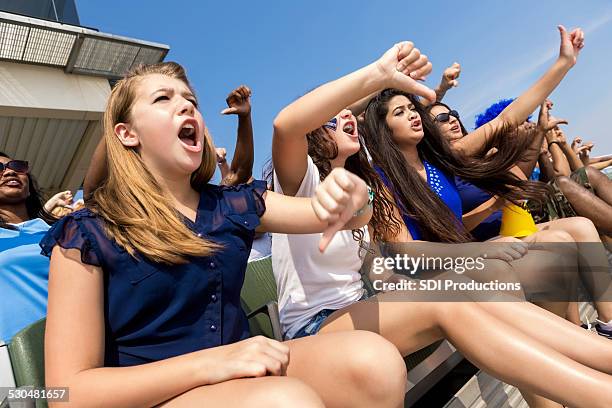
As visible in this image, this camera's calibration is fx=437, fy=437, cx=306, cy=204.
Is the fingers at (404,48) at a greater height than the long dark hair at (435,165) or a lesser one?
greater

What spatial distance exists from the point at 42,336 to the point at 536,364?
4.32 feet

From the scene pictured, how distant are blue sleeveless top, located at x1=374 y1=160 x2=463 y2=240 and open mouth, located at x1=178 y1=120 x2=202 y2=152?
120 centimetres

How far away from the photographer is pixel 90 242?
992mm

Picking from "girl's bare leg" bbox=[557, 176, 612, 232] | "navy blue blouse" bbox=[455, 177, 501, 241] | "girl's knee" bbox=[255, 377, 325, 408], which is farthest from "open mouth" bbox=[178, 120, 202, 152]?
"girl's bare leg" bbox=[557, 176, 612, 232]

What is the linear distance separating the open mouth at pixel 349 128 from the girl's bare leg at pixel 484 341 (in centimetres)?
70

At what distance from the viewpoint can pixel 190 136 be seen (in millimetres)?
1308

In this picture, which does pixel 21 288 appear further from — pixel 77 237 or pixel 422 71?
pixel 422 71

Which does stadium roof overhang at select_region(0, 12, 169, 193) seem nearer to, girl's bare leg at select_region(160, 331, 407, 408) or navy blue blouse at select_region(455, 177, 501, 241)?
navy blue blouse at select_region(455, 177, 501, 241)

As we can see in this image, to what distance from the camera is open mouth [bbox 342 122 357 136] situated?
5.88ft

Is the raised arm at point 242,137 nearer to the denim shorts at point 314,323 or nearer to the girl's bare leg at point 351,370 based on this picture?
the denim shorts at point 314,323

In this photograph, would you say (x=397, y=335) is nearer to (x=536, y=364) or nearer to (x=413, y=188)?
(x=536, y=364)

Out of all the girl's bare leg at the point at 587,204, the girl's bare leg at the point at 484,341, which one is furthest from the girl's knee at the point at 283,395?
the girl's bare leg at the point at 587,204

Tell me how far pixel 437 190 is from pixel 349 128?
90 centimetres

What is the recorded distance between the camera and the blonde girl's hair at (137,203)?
1.04 metres
